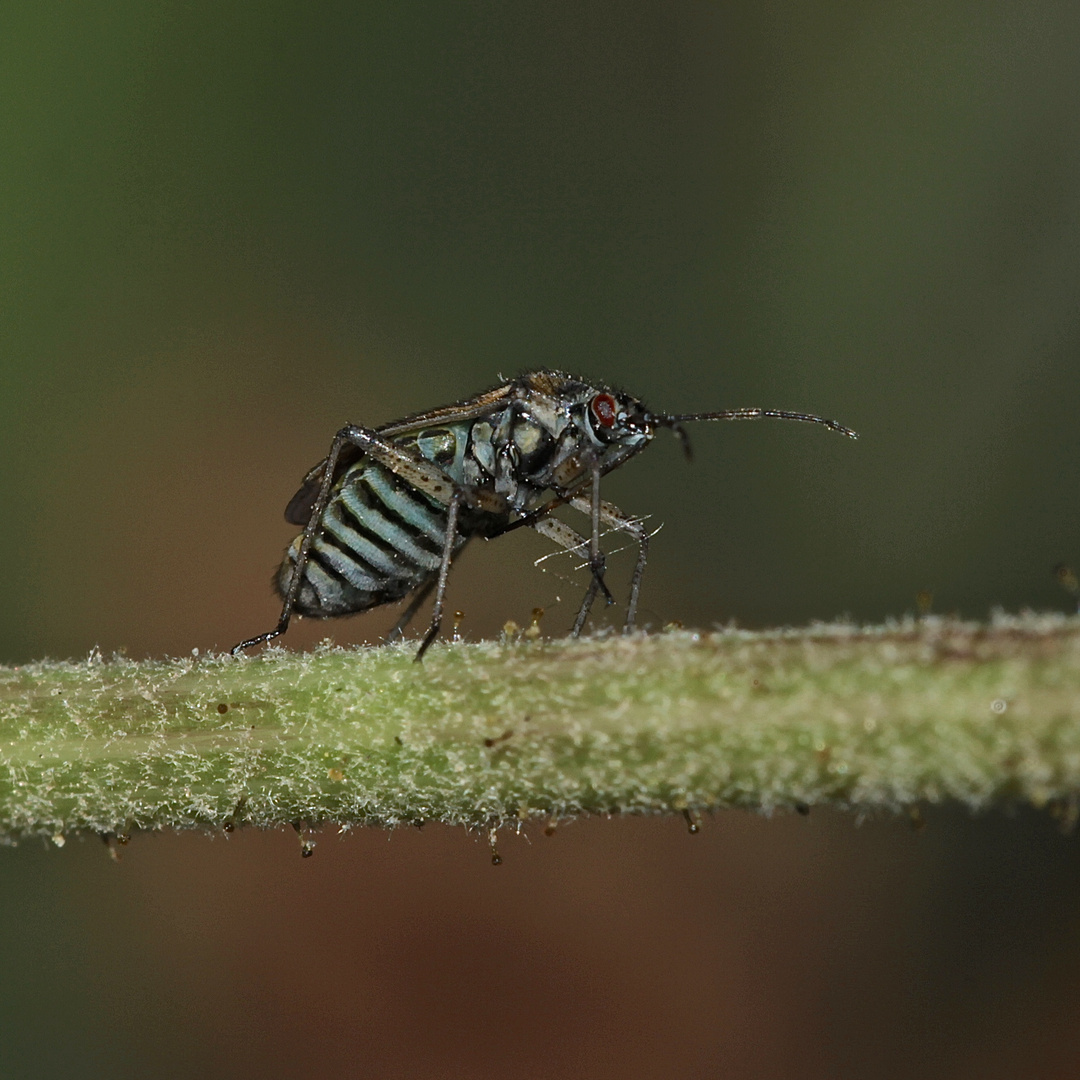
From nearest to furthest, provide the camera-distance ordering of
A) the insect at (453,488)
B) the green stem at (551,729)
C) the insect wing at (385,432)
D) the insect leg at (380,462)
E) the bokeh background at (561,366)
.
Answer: the green stem at (551,729) → the insect leg at (380,462) → the insect at (453,488) → the insect wing at (385,432) → the bokeh background at (561,366)

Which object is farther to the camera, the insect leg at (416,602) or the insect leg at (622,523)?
the insect leg at (416,602)

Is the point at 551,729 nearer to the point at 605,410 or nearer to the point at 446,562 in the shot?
the point at 446,562

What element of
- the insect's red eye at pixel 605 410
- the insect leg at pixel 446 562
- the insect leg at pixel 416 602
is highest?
the insect's red eye at pixel 605 410

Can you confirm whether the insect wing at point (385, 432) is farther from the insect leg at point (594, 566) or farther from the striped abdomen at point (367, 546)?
the insect leg at point (594, 566)

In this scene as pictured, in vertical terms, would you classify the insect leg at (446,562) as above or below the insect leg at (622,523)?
below

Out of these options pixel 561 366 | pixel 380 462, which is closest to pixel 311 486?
pixel 380 462

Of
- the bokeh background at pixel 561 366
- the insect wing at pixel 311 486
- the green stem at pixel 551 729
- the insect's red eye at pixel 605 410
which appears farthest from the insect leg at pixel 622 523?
the green stem at pixel 551 729

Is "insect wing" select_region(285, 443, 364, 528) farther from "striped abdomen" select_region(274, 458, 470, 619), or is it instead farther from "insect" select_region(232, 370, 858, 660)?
"striped abdomen" select_region(274, 458, 470, 619)

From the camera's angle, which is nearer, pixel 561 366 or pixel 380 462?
pixel 380 462
